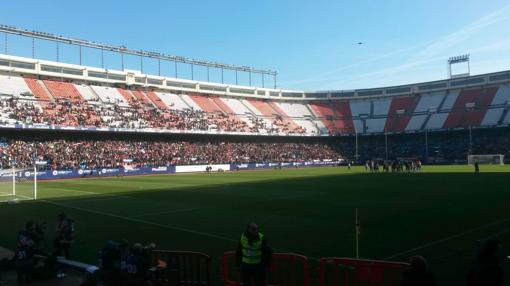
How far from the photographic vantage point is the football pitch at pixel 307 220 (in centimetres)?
1229

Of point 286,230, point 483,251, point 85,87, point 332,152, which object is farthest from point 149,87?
point 483,251

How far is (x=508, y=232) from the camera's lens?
13.9 metres

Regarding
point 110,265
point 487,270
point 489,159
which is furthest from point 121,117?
point 487,270

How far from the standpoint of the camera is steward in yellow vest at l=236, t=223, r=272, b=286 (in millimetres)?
7416

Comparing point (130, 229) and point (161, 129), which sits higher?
point (161, 129)

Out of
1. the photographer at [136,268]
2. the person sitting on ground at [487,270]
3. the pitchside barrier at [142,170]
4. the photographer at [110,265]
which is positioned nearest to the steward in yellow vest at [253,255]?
the photographer at [136,268]

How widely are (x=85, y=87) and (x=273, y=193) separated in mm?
56889

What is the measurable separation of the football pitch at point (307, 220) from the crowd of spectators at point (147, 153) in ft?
100

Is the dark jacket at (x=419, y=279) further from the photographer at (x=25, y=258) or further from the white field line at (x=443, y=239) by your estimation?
the photographer at (x=25, y=258)

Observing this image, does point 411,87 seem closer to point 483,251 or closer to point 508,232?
point 508,232

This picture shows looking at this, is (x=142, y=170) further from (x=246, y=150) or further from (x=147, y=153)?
(x=246, y=150)

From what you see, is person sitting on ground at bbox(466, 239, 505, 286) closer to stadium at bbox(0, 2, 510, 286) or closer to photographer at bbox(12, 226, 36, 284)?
stadium at bbox(0, 2, 510, 286)

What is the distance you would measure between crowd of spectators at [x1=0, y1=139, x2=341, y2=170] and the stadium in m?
0.32

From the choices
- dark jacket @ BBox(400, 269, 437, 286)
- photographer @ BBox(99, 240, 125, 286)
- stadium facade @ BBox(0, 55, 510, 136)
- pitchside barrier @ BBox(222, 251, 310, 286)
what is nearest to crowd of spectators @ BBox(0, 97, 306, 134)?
stadium facade @ BBox(0, 55, 510, 136)
